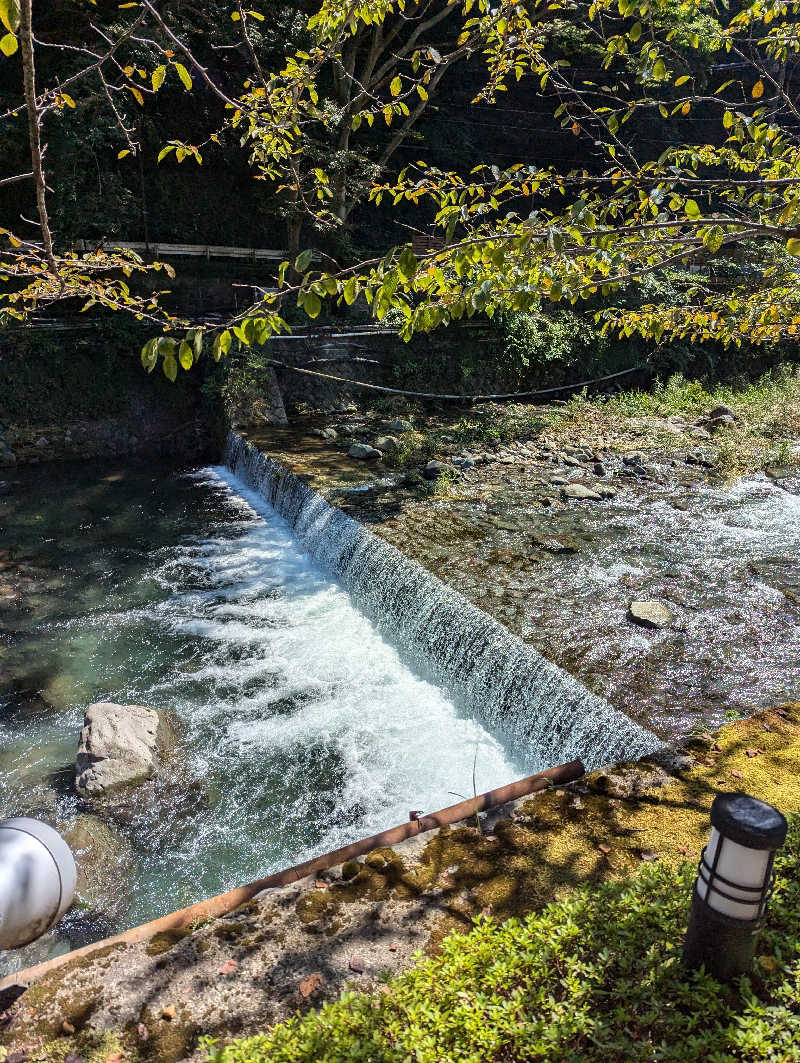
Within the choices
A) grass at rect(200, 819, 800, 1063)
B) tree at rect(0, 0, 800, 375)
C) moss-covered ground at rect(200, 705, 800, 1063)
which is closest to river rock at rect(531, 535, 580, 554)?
tree at rect(0, 0, 800, 375)

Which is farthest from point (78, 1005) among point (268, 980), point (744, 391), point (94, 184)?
point (744, 391)

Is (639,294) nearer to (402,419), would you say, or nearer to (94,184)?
(402,419)

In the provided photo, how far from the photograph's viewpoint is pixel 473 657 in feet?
22.3

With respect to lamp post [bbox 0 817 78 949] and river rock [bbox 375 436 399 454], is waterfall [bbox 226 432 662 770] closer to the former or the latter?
river rock [bbox 375 436 399 454]

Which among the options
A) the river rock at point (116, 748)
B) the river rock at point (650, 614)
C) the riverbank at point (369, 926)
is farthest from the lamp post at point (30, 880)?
the river rock at point (650, 614)

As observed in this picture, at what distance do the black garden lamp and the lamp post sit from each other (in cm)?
310

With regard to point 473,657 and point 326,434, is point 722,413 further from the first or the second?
point 473,657

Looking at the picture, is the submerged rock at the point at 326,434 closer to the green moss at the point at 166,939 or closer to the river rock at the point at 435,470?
the river rock at the point at 435,470

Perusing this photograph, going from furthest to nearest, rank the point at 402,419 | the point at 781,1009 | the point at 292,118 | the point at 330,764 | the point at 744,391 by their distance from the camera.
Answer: the point at 744,391 < the point at 402,419 < the point at 330,764 < the point at 292,118 < the point at 781,1009

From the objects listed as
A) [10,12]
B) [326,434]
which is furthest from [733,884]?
[326,434]

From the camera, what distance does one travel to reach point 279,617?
862 centimetres

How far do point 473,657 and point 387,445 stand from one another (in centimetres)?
670

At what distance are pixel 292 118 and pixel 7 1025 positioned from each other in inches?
238

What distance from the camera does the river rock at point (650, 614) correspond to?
277 inches
